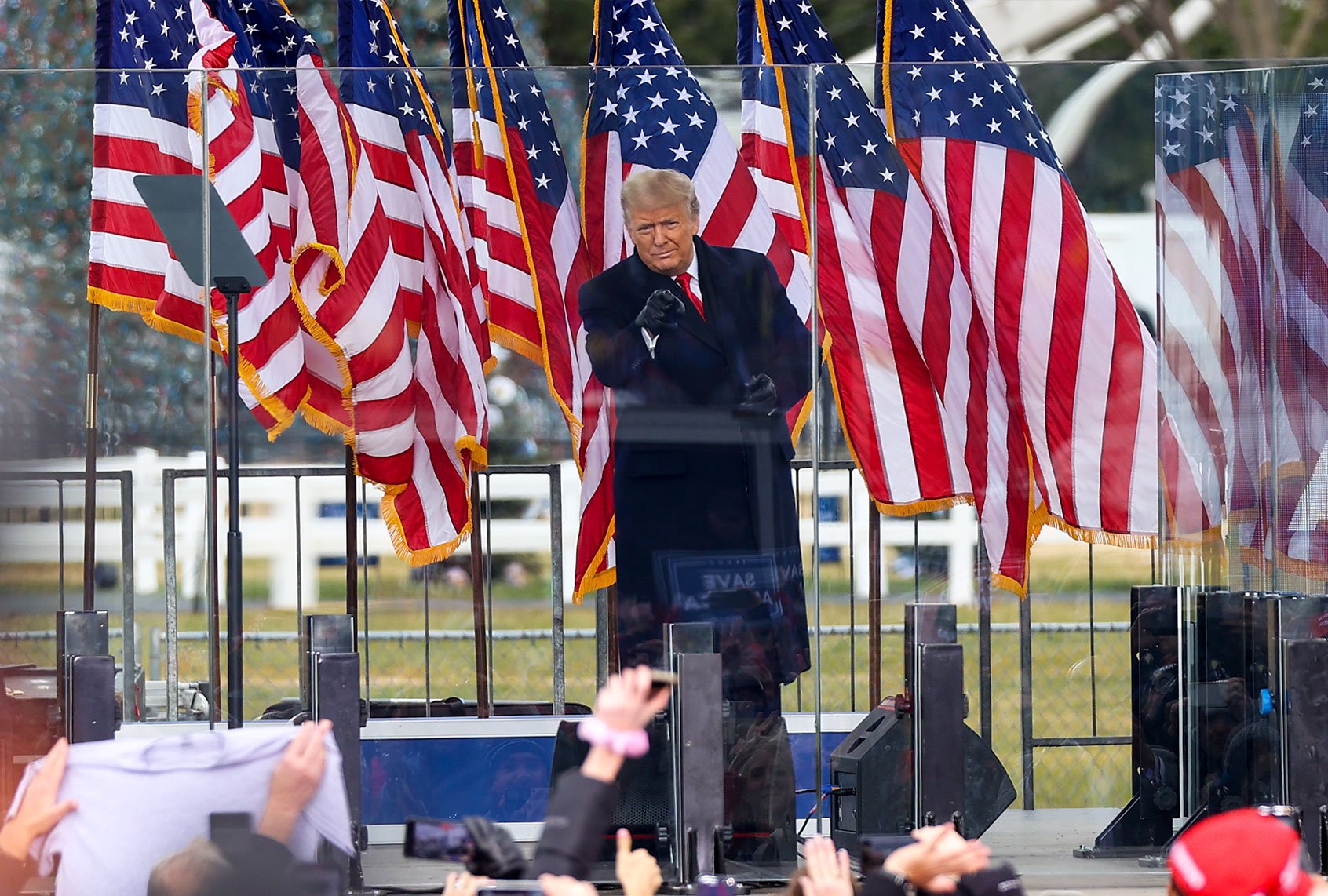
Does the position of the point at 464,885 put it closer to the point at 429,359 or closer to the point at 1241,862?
the point at 1241,862

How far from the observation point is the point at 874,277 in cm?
611

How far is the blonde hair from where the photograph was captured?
6043 mm

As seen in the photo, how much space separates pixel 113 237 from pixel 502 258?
4.49 feet

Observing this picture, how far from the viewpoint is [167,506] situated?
233 inches

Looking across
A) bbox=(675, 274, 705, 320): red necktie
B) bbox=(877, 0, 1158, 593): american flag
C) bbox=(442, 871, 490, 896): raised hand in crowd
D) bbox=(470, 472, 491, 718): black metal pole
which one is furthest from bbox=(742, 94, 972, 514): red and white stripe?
bbox=(442, 871, 490, 896): raised hand in crowd

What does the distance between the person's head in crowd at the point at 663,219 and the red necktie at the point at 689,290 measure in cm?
3

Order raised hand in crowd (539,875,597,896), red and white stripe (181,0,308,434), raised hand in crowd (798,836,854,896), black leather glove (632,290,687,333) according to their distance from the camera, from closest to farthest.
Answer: raised hand in crowd (539,875,597,896) → raised hand in crowd (798,836,854,896) → red and white stripe (181,0,308,434) → black leather glove (632,290,687,333)

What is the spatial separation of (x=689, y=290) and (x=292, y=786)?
2737 mm

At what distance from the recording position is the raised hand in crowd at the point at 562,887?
2.89 m

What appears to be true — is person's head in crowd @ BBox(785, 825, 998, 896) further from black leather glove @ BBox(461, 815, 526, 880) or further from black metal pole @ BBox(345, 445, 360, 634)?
black metal pole @ BBox(345, 445, 360, 634)

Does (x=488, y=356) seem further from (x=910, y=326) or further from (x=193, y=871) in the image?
(x=193, y=871)

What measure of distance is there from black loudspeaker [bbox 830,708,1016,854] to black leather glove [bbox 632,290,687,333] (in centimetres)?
160

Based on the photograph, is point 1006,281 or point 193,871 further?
point 1006,281

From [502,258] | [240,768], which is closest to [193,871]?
[240,768]
